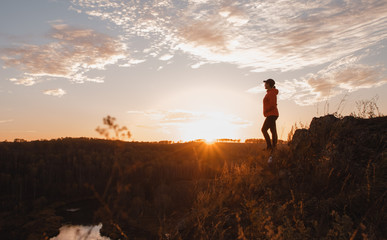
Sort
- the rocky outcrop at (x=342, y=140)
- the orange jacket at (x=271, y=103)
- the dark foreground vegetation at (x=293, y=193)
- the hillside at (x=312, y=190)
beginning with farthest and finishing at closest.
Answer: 1. the orange jacket at (x=271, y=103)
2. the rocky outcrop at (x=342, y=140)
3. the hillside at (x=312, y=190)
4. the dark foreground vegetation at (x=293, y=193)

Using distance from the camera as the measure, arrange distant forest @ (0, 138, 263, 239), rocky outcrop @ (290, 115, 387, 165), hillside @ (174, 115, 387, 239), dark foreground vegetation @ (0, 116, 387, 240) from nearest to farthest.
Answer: dark foreground vegetation @ (0, 116, 387, 240)
hillside @ (174, 115, 387, 239)
rocky outcrop @ (290, 115, 387, 165)
distant forest @ (0, 138, 263, 239)

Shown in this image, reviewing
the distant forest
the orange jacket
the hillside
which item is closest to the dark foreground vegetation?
the hillside

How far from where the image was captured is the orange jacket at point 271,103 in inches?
303

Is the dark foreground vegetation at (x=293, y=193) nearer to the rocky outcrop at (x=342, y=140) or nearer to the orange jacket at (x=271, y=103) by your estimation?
the rocky outcrop at (x=342, y=140)

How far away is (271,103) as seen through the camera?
25.2 ft

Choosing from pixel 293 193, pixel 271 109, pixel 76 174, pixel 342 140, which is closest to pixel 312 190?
pixel 293 193

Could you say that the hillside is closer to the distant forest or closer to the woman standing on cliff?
the woman standing on cliff

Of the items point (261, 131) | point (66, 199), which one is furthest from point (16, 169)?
point (261, 131)

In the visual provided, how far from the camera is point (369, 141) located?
224 inches

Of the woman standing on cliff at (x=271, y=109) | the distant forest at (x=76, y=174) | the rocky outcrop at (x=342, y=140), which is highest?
the woman standing on cliff at (x=271, y=109)

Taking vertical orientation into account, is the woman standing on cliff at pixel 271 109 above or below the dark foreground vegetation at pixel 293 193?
above

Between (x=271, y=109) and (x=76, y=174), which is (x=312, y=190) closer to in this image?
(x=271, y=109)

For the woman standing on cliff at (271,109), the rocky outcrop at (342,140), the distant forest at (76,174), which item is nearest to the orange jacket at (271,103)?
the woman standing on cliff at (271,109)

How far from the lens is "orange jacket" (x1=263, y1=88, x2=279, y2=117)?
7.70 m
